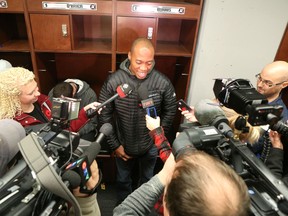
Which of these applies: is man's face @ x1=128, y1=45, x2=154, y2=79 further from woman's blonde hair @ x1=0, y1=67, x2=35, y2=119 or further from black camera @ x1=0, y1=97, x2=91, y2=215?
black camera @ x1=0, y1=97, x2=91, y2=215

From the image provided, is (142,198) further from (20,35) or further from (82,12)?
(20,35)

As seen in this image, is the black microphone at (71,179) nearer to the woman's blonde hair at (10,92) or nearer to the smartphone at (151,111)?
the smartphone at (151,111)

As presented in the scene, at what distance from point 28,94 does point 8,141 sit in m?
1.02

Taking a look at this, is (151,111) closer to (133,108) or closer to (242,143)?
(133,108)

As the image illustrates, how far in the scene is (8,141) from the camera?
69 cm

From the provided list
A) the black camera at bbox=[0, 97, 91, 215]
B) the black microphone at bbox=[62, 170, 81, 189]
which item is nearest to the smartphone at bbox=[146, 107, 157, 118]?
the black camera at bbox=[0, 97, 91, 215]

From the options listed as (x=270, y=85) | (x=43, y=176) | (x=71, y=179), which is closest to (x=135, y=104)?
(x=270, y=85)

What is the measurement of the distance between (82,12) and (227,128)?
61.7 inches

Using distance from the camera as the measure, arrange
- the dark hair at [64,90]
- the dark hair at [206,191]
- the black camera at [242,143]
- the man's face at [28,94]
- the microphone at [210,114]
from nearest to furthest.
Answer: the dark hair at [206,191], the black camera at [242,143], the microphone at [210,114], the man's face at [28,94], the dark hair at [64,90]

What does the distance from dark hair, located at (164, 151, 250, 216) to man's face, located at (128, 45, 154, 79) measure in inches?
50.0

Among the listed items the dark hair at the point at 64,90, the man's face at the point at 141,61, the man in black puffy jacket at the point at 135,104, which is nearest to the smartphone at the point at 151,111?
the man in black puffy jacket at the point at 135,104

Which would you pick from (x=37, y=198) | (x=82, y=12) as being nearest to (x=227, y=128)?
(x=37, y=198)

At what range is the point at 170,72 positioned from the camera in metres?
2.74

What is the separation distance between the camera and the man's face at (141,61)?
71.3 inches
